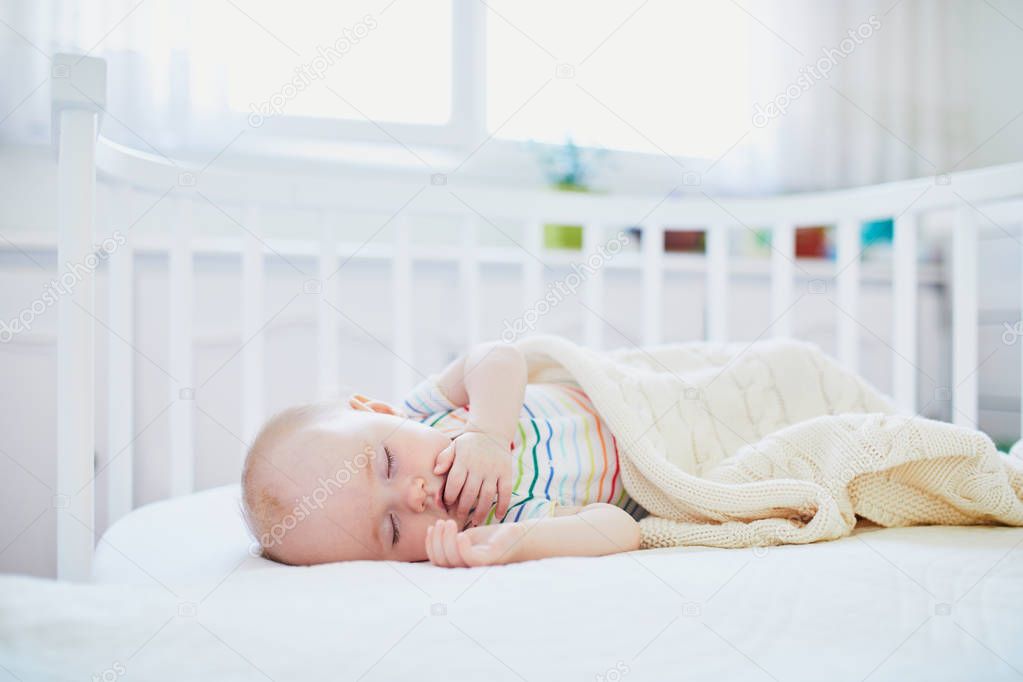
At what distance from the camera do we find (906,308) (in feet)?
4.19

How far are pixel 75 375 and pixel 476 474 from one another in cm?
36

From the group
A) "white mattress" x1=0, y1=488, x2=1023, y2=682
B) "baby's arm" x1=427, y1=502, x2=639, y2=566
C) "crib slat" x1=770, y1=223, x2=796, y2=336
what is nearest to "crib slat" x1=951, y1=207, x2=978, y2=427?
"crib slat" x1=770, y1=223, x2=796, y2=336

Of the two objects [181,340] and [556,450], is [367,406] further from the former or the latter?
[181,340]

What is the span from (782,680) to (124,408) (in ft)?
2.65

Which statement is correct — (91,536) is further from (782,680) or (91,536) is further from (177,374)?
(782,680)

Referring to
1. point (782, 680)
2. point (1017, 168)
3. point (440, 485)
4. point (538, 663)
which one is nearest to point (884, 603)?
point (782, 680)

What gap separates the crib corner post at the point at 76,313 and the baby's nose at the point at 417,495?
26cm

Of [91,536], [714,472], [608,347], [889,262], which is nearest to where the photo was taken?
[91,536]

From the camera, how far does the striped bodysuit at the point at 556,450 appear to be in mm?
876

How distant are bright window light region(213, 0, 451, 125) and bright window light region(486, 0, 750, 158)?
127 millimetres

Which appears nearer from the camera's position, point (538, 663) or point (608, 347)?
point (538, 663)

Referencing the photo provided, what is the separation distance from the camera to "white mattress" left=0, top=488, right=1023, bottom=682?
1.57 feet

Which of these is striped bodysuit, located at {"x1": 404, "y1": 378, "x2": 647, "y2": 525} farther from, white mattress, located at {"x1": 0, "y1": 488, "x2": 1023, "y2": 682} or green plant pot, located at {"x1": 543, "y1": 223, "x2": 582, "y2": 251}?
green plant pot, located at {"x1": 543, "y1": 223, "x2": 582, "y2": 251}

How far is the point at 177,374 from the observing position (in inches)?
41.8
